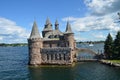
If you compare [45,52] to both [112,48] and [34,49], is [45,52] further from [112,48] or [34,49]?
[112,48]

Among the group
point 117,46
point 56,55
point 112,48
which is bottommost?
point 56,55

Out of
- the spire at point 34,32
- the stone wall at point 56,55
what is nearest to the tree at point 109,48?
the stone wall at point 56,55

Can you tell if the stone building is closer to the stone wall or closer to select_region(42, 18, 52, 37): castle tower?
the stone wall

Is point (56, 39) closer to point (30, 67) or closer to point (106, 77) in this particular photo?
point (30, 67)

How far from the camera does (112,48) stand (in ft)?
265

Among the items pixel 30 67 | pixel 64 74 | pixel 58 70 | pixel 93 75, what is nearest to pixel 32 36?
pixel 30 67

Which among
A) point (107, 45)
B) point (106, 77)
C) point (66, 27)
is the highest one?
point (66, 27)

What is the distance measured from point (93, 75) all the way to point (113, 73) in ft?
17.8

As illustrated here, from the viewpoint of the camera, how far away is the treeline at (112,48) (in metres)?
79.1

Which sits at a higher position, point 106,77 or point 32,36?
point 32,36

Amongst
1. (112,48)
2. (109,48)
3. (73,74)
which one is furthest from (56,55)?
(112,48)

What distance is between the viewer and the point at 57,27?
8919cm

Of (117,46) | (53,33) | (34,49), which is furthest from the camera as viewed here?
(53,33)

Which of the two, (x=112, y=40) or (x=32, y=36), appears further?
(x=112, y=40)
